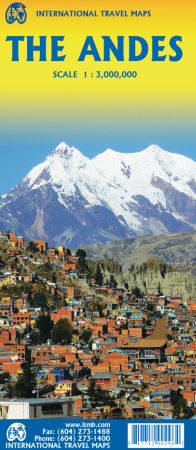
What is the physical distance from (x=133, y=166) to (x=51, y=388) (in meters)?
158

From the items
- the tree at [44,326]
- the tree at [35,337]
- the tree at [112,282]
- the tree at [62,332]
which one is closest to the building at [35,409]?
the tree at [35,337]

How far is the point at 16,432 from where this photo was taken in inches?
233

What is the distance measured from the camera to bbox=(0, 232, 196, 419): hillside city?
15.4 meters

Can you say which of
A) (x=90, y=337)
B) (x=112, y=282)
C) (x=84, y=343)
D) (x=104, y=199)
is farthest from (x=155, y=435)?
(x=104, y=199)

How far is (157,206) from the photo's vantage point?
182 m

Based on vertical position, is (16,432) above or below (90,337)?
below

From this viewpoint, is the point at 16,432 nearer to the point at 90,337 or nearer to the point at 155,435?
the point at 155,435

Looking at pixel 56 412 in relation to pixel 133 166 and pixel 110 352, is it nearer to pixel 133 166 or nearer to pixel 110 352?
pixel 110 352

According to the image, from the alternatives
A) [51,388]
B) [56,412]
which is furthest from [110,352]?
[56,412]

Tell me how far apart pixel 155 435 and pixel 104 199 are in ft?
579

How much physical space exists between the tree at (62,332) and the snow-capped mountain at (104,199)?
442 ft

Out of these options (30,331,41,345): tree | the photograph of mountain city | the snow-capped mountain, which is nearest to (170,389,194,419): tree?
the photograph of mountain city

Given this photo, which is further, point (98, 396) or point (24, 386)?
point (24, 386)

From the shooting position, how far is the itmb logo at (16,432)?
5.87m
